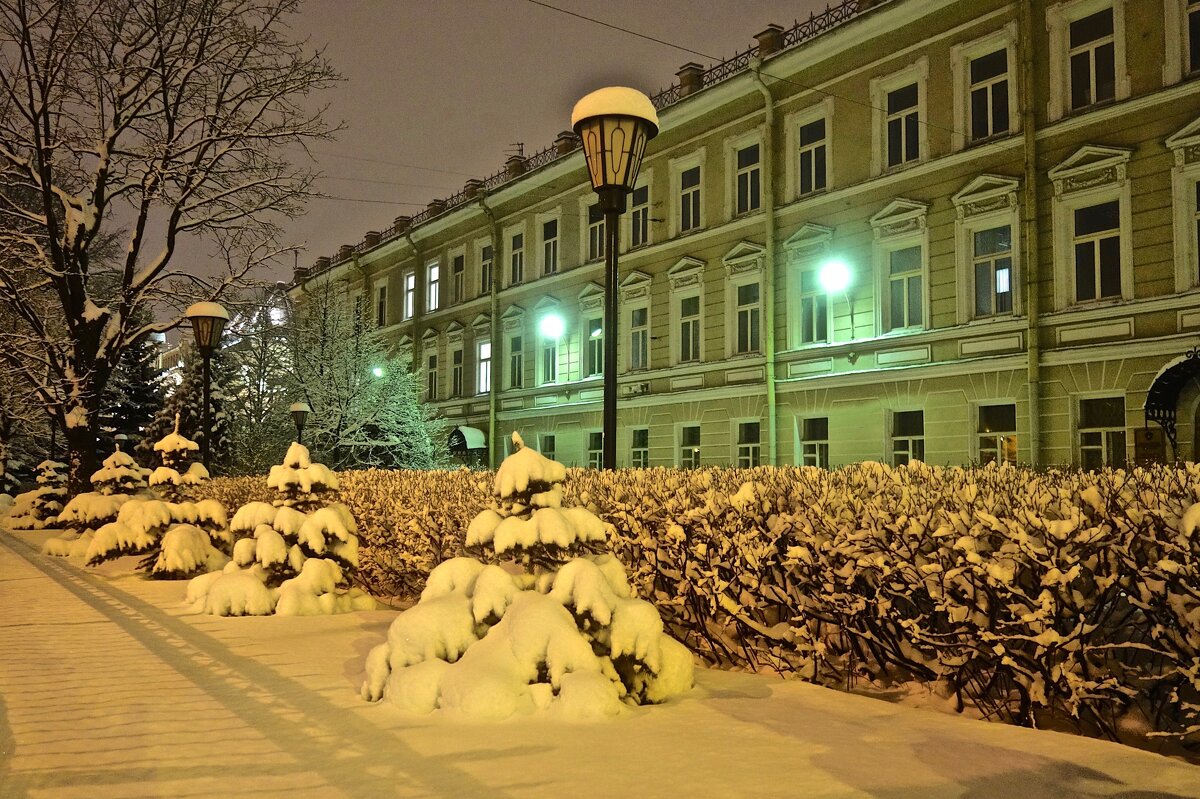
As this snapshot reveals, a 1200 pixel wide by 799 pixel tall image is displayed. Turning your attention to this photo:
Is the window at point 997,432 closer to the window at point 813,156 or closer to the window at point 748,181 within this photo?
the window at point 813,156

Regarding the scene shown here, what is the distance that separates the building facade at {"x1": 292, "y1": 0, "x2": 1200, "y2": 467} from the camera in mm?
15945

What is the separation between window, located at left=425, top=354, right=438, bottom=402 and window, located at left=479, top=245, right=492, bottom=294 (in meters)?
4.57

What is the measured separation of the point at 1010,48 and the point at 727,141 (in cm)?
775

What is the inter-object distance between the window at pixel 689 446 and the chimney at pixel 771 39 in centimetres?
979

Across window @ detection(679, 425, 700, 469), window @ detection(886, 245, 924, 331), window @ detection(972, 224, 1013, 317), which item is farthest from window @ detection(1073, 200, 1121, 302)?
window @ detection(679, 425, 700, 469)

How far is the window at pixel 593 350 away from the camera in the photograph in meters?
28.7

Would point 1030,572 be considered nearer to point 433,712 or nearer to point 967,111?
point 433,712

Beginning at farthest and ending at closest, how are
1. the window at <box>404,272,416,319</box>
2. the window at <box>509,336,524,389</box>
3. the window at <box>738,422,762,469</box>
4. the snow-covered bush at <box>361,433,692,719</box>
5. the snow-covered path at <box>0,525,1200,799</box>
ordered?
the window at <box>404,272,416,319</box>, the window at <box>509,336,524,389</box>, the window at <box>738,422,762,469</box>, the snow-covered bush at <box>361,433,692,719</box>, the snow-covered path at <box>0,525,1200,799</box>

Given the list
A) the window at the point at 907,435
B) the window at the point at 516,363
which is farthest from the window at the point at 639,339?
the window at the point at 907,435

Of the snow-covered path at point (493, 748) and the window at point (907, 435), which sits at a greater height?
the window at point (907, 435)

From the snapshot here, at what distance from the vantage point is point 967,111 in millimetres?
18656

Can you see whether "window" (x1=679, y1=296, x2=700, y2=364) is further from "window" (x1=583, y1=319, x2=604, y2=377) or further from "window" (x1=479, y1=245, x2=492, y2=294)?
"window" (x1=479, y1=245, x2=492, y2=294)

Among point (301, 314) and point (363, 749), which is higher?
point (301, 314)

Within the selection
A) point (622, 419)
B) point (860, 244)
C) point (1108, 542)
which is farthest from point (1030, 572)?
point (622, 419)
